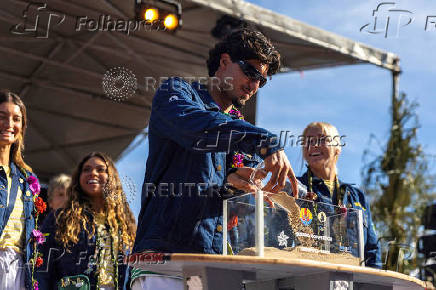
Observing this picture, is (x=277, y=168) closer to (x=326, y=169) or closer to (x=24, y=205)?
(x=24, y=205)

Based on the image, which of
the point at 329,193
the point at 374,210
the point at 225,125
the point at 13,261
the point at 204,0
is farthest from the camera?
the point at 374,210

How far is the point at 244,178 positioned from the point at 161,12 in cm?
438

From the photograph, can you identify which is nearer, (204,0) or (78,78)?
(204,0)

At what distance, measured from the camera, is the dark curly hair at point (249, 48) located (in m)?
2.28

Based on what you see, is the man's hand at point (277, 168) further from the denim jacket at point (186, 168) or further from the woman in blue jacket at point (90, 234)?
the woman in blue jacket at point (90, 234)

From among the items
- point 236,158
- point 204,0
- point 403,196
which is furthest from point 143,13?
point 236,158

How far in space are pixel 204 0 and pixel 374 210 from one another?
279 cm

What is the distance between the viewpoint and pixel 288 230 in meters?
1.88

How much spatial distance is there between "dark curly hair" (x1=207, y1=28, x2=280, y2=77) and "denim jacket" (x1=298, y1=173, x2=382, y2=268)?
1447 mm

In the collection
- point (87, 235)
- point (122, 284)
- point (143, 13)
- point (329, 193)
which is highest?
point (143, 13)

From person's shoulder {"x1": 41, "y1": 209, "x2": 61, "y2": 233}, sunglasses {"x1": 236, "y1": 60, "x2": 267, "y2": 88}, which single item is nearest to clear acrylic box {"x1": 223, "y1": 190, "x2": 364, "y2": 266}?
sunglasses {"x1": 236, "y1": 60, "x2": 267, "y2": 88}

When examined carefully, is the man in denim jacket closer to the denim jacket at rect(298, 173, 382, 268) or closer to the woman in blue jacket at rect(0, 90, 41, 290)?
the woman in blue jacket at rect(0, 90, 41, 290)

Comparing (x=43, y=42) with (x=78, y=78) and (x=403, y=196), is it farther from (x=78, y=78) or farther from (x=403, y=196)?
(x=403, y=196)

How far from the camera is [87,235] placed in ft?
12.9
